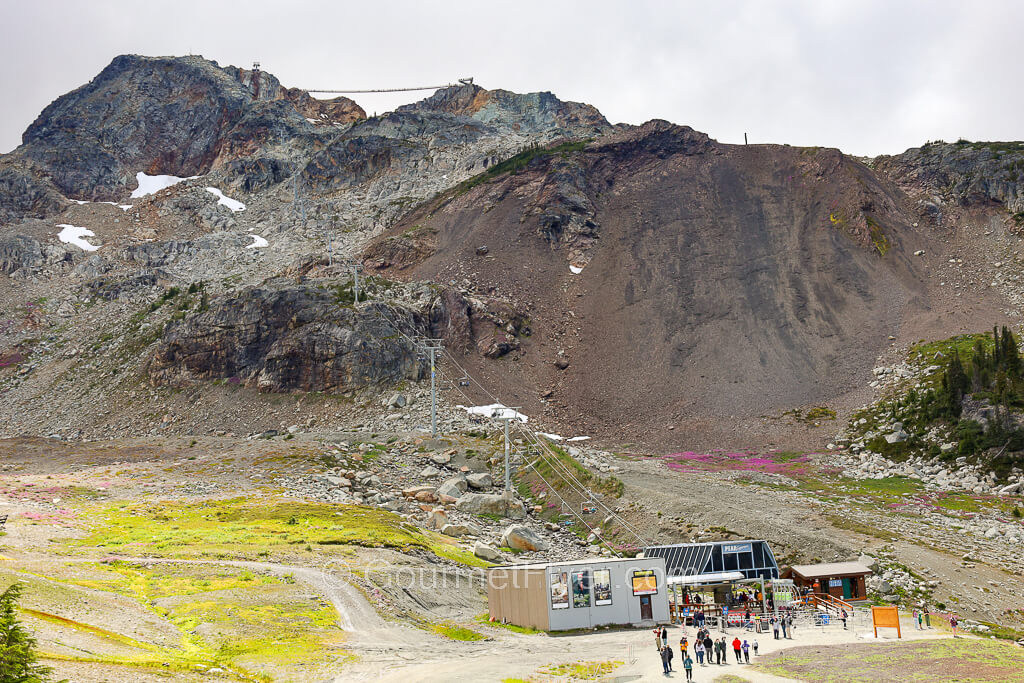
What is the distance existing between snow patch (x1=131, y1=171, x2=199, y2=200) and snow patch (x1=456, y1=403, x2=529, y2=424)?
384 feet

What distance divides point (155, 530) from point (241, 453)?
25.3m

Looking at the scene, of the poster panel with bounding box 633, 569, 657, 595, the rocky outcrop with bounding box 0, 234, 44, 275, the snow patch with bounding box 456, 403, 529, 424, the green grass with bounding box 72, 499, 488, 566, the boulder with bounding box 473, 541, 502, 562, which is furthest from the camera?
the rocky outcrop with bounding box 0, 234, 44, 275

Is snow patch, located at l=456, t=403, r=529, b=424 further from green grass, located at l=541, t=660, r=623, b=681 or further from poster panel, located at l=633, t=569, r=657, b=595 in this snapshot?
green grass, located at l=541, t=660, r=623, b=681

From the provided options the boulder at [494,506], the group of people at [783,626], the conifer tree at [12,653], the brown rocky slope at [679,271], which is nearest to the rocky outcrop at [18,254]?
the brown rocky slope at [679,271]

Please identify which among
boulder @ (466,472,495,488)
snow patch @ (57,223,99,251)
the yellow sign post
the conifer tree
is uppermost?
snow patch @ (57,223,99,251)

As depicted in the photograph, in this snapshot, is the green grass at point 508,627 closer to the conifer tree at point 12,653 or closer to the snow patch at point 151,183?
the conifer tree at point 12,653

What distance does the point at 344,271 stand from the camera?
115m

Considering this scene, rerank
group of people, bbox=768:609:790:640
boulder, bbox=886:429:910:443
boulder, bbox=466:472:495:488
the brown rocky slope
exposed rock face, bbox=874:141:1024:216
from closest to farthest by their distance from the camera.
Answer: group of people, bbox=768:609:790:640 < boulder, bbox=466:472:495:488 < boulder, bbox=886:429:910:443 < the brown rocky slope < exposed rock face, bbox=874:141:1024:216

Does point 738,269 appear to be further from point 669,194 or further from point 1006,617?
point 1006,617

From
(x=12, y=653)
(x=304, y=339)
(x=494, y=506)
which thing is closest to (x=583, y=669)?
(x=12, y=653)

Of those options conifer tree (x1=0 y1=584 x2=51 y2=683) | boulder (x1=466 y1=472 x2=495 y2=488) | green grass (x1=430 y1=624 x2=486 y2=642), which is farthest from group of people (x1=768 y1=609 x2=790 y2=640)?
boulder (x1=466 y1=472 x2=495 y2=488)

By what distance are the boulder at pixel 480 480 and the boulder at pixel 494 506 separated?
383 cm

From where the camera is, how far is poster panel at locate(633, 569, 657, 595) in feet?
118

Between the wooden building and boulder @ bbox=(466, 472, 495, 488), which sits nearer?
the wooden building
